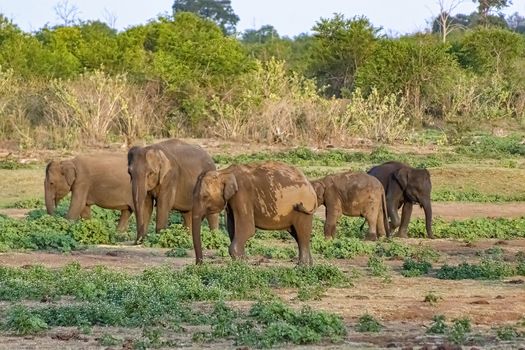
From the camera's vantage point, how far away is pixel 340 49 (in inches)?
1699

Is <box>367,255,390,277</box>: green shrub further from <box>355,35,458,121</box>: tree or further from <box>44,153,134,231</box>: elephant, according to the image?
<box>355,35,458,121</box>: tree

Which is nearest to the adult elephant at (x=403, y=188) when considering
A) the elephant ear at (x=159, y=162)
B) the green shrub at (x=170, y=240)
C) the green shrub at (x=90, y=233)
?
the elephant ear at (x=159, y=162)

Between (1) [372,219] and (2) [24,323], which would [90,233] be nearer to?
(1) [372,219]

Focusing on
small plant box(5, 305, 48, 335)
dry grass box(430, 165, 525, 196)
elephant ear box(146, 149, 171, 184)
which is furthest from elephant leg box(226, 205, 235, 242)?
dry grass box(430, 165, 525, 196)

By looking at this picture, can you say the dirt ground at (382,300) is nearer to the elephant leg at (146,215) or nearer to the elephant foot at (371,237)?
the elephant leg at (146,215)

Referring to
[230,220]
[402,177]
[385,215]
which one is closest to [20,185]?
[402,177]

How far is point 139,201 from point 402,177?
4.68 metres

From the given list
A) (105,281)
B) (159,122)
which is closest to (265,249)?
(105,281)

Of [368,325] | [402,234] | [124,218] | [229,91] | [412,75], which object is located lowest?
[402,234]

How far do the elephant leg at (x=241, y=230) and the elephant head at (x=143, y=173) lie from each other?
3298mm

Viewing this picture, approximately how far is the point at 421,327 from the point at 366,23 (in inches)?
1361

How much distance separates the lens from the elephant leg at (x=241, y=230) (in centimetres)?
1338

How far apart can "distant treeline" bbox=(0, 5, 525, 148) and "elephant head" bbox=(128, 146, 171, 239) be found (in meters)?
12.8

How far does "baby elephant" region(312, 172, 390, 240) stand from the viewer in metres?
18.2
